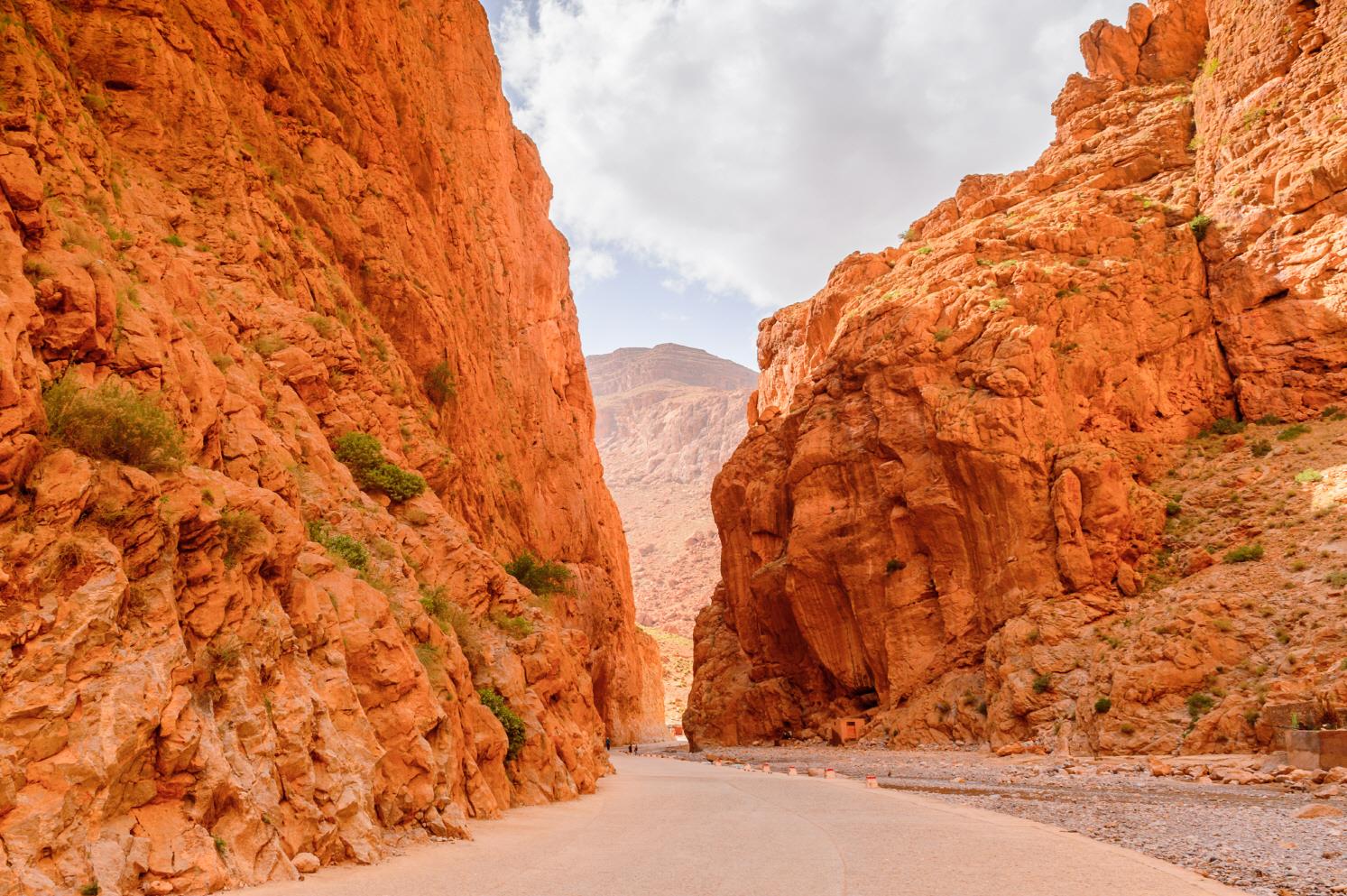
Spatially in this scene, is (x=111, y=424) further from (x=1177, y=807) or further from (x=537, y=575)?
(x=537, y=575)

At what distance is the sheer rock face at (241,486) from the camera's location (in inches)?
263

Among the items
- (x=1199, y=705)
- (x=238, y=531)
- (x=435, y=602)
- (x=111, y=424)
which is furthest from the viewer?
(x=1199, y=705)

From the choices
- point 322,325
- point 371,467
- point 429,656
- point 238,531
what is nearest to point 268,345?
point 322,325

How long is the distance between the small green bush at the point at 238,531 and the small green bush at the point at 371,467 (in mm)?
7954

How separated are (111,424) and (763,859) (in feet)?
27.2

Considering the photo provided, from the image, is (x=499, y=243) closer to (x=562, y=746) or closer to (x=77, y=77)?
(x=77, y=77)

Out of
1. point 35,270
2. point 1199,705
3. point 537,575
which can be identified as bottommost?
point 1199,705

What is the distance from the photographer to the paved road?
7.60 metres

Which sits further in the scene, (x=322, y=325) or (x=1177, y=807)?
(x=322, y=325)

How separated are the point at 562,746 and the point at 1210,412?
31.6 meters

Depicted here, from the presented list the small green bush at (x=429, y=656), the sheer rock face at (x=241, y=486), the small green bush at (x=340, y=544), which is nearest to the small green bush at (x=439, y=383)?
the sheer rock face at (x=241, y=486)

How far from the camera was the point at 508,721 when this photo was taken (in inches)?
603

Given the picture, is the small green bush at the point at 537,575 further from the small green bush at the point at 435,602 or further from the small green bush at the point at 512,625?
the small green bush at the point at 435,602

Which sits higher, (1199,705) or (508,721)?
(508,721)
